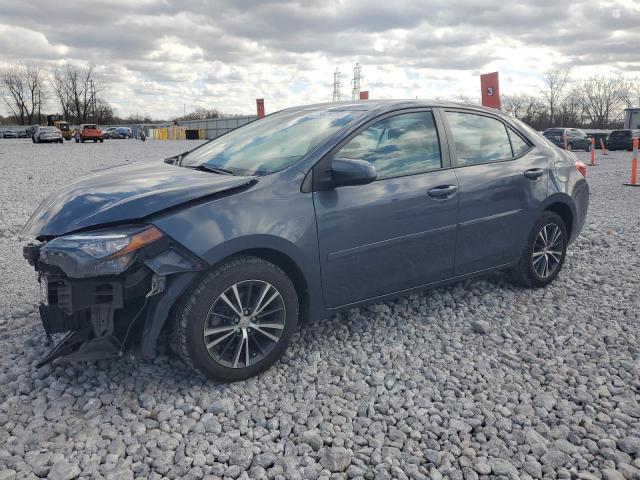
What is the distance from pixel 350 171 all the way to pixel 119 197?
4.47 ft

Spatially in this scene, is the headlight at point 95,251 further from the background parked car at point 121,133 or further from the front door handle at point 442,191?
the background parked car at point 121,133

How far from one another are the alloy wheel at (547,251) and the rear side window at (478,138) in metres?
0.81

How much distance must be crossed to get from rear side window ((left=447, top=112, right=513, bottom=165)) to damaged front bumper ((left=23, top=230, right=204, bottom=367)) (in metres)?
2.33

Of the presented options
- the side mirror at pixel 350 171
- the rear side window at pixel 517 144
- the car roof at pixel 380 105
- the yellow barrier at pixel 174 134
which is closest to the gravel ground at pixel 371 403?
the side mirror at pixel 350 171

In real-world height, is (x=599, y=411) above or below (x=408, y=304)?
below

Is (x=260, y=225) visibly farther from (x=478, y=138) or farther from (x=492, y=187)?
(x=478, y=138)

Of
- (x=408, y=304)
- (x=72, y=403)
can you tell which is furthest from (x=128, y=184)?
(x=408, y=304)

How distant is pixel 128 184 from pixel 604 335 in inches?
138

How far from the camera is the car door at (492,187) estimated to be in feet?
13.8

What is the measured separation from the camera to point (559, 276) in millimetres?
5410

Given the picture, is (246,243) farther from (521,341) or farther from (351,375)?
(521,341)

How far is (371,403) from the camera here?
123 inches

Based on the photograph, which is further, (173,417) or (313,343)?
(313,343)

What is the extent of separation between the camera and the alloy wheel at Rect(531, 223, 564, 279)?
16.0ft
